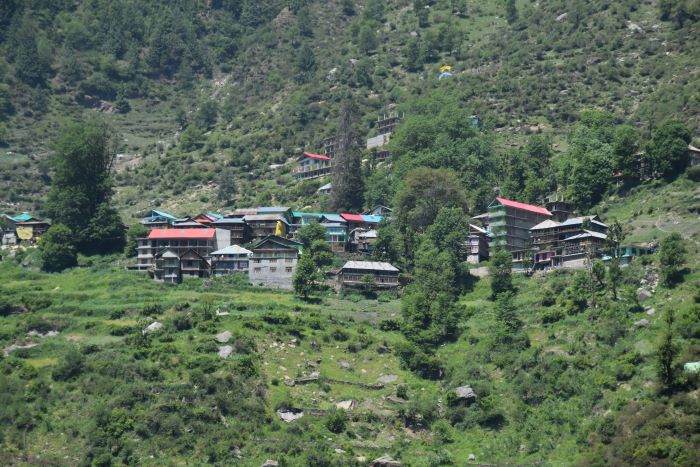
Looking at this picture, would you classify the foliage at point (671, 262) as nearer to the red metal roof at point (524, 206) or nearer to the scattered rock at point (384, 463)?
the red metal roof at point (524, 206)

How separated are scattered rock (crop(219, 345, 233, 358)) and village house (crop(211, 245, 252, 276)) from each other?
22.7 m

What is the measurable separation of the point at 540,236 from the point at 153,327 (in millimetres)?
40144

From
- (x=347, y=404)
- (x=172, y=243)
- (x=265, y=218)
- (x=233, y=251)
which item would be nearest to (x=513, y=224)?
(x=265, y=218)

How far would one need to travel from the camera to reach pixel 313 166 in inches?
7028

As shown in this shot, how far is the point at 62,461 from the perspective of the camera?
3962 inches

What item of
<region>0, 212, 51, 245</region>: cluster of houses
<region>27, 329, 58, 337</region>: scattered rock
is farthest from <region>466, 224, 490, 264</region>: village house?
<region>0, 212, 51, 245</region>: cluster of houses

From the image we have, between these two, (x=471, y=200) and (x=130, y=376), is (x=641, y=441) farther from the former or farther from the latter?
(x=471, y=200)

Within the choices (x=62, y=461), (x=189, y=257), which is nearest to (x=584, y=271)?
(x=189, y=257)

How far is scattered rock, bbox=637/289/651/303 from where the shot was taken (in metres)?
113

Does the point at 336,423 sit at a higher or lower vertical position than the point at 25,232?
lower

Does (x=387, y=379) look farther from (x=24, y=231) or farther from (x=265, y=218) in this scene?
(x=24, y=231)

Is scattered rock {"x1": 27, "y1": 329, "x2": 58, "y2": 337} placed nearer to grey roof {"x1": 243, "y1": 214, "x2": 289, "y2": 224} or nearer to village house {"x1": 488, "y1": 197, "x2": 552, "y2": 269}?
grey roof {"x1": 243, "y1": 214, "x2": 289, "y2": 224}

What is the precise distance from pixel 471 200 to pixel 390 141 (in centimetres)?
2533

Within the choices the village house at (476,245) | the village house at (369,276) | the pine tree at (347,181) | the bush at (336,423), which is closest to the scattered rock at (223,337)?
the bush at (336,423)
